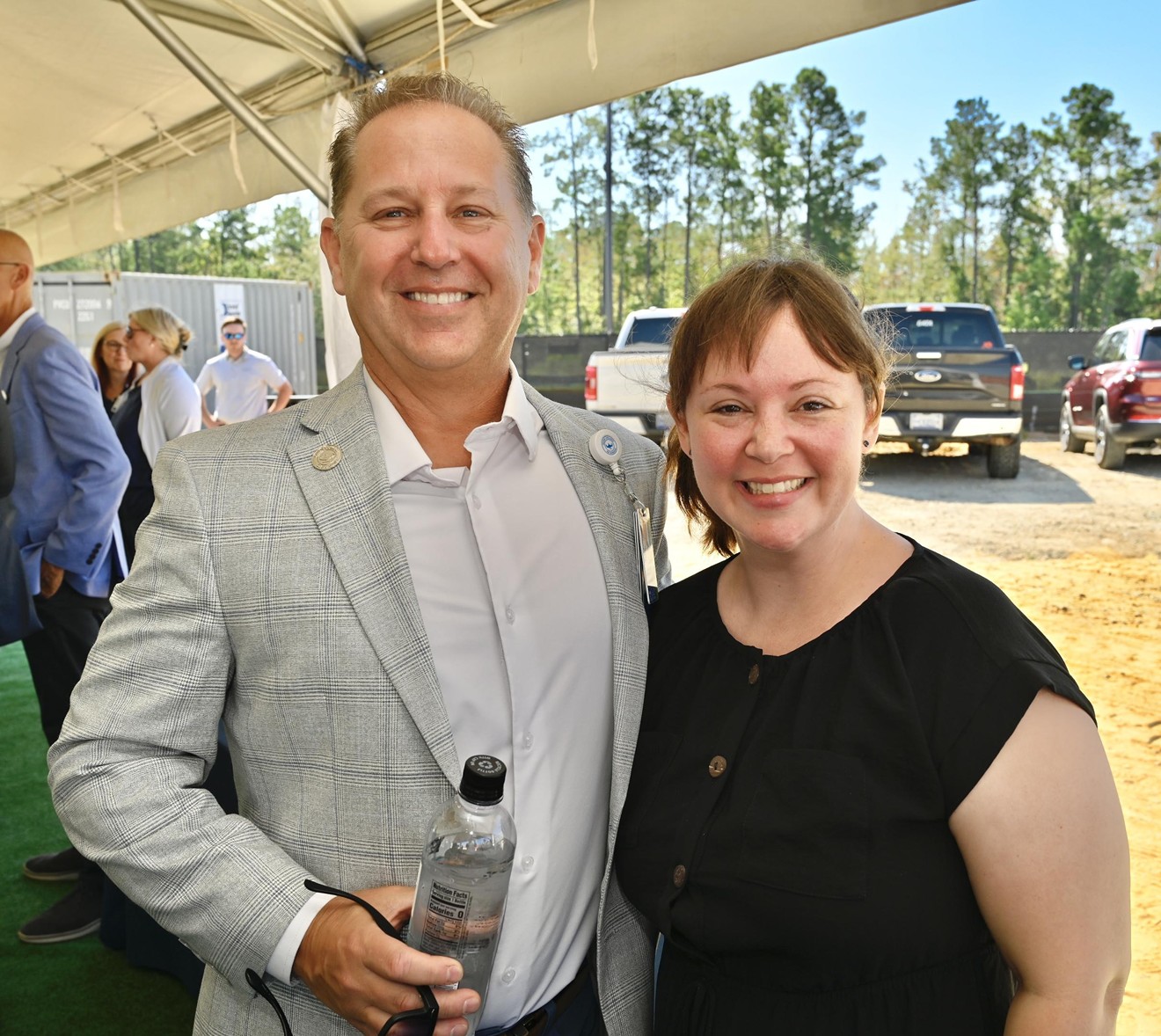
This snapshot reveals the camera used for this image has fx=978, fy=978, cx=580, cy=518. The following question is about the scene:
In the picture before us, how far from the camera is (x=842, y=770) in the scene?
4.07 ft

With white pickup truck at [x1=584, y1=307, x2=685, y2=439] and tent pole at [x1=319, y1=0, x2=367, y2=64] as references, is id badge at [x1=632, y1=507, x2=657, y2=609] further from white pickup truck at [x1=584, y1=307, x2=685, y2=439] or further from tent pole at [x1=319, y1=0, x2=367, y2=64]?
white pickup truck at [x1=584, y1=307, x2=685, y2=439]

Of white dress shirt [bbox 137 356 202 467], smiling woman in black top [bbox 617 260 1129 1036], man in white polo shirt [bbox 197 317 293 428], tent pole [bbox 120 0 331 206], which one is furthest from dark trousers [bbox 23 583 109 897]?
man in white polo shirt [bbox 197 317 293 428]

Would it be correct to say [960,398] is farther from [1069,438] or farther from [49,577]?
[49,577]

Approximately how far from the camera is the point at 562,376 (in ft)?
62.0

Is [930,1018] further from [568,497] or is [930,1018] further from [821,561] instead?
[568,497]

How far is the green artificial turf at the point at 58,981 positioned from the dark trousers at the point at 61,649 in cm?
25

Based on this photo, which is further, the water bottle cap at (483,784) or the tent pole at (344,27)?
the tent pole at (344,27)

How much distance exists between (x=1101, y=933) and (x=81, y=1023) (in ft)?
9.22

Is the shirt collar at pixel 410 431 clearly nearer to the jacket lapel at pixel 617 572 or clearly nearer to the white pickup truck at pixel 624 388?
the jacket lapel at pixel 617 572

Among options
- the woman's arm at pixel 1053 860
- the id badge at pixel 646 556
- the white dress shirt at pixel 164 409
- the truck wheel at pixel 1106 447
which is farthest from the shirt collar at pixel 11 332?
the truck wheel at pixel 1106 447

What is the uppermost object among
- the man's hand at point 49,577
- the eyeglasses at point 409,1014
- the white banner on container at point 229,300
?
the white banner on container at point 229,300

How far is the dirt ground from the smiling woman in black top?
267 cm

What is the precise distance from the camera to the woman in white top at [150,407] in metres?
5.17

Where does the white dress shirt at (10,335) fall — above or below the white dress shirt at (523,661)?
above
